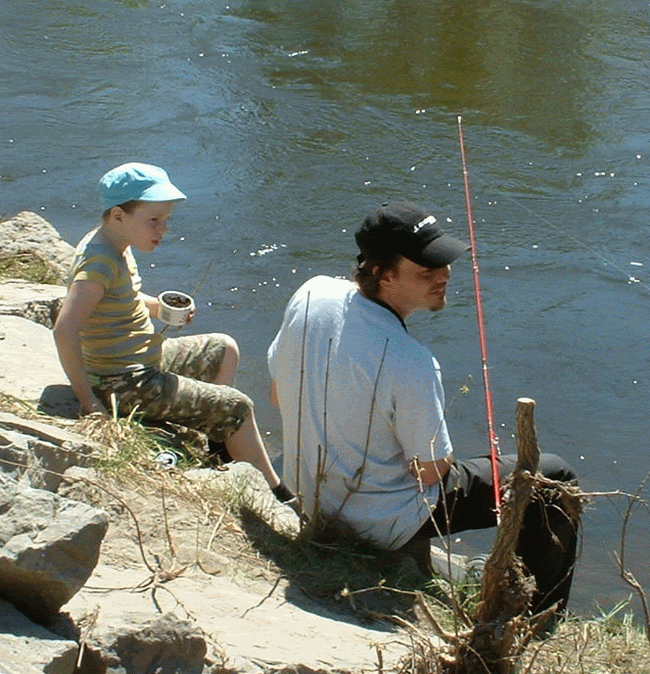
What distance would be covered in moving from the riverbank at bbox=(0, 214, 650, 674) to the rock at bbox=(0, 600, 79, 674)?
2 centimetres

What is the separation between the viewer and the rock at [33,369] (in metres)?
4.74

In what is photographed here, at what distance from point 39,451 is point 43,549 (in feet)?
3.50

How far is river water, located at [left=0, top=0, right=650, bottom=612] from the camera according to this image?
6.42m

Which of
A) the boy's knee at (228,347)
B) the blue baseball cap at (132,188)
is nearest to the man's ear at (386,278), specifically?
the blue baseball cap at (132,188)

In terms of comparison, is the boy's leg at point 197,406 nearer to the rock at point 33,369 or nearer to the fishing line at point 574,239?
the rock at point 33,369

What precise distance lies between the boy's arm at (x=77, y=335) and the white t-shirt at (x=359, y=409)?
33.0 inches

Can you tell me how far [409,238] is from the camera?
3758 millimetres

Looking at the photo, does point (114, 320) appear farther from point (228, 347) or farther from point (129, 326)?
A: point (228, 347)

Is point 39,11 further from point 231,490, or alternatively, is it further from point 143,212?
point 231,490

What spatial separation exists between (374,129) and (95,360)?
5.40 meters

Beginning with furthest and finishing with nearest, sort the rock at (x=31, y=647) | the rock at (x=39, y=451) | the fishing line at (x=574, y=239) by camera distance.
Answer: the fishing line at (x=574, y=239) → the rock at (x=39, y=451) → the rock at (x=31, y=647)

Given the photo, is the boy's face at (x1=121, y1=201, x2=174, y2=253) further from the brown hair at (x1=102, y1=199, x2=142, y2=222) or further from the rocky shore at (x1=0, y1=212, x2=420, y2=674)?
the rocky shore at (x1=0, y1=212, x2=420, y2=674)

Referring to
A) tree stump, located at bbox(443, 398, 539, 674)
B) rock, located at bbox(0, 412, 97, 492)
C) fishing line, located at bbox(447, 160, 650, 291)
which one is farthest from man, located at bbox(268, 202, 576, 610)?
fishing line, located at bbox(447, 160, 650, 291)

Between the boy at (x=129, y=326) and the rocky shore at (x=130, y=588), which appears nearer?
the rocky shore at (x=130, y=588)
